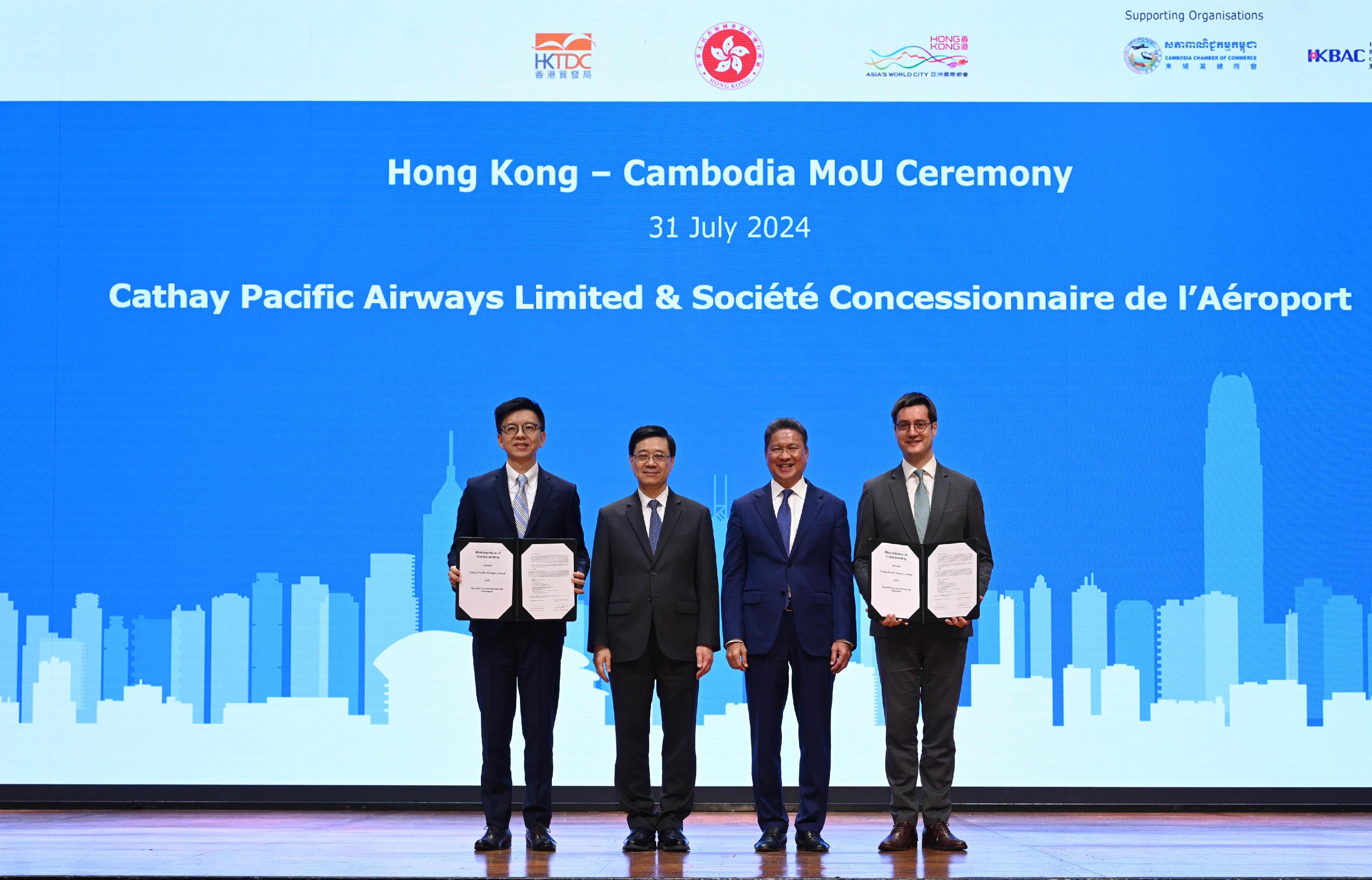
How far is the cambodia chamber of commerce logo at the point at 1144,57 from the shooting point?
16.9 ft

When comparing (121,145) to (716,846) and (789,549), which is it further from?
(716,846)

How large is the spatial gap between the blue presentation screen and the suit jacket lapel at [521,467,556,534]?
1.18 m

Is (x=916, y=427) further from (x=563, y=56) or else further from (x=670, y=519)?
(x=563, y=56)

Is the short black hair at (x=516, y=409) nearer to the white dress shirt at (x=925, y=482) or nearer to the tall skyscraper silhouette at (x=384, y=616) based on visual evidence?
the white dress shirt at (x=925, y=482)

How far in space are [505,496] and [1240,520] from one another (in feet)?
10.2

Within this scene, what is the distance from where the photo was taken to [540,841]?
3.85m

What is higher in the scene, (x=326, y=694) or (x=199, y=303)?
(x=199, y=303)

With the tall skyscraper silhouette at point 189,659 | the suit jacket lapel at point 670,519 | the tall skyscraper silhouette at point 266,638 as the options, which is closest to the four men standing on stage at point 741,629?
the suit jacket lapel at point 670,519

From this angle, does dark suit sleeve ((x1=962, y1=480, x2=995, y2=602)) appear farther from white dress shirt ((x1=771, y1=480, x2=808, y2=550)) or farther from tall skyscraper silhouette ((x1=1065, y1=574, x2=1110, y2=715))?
tall skyscraper silhouette ((x1=1065, y1=574, x2=1110, y2=715))

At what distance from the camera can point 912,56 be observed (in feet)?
17.0

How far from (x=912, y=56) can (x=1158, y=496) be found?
2140 millimetres

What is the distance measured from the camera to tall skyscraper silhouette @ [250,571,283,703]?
504 cm

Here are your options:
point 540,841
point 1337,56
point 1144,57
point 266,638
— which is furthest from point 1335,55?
point 266,638

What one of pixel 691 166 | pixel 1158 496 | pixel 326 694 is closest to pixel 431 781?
pixel 326 694
